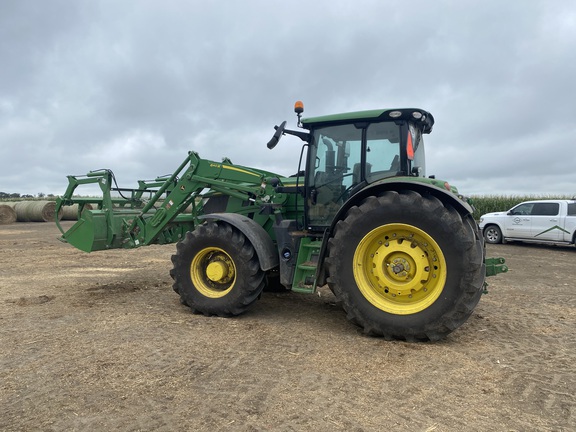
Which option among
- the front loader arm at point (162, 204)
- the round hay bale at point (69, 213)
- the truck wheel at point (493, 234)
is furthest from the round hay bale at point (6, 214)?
the truck wheel at point (493, 234)

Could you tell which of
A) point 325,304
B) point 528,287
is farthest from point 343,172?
point 528,287

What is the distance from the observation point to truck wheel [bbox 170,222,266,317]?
530 centimetres

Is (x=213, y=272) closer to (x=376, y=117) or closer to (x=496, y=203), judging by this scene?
(x=376, y=117)

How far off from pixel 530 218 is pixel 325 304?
38.7 feet

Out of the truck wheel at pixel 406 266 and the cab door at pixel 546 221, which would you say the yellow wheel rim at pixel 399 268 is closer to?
the truck wheel at pixel 406 266

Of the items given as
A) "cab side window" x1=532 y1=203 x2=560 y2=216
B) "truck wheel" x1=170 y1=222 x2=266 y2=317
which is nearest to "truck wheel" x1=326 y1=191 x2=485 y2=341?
"truck wheel" x1=170 y1=222 x2=266 y2=317

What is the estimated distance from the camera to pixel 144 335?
15.1ft

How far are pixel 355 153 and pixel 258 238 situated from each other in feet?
5.30

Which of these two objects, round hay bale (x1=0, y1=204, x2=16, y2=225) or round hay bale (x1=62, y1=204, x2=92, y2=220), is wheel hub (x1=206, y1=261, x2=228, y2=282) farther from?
round hay bale (x1=0, y1=204, x2=16, y2=225)

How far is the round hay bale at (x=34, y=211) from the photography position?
85.6 ft

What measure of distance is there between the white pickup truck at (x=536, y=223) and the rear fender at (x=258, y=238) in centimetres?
1249

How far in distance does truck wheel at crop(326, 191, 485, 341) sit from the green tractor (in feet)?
0.03

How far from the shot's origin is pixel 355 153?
5.13 meters

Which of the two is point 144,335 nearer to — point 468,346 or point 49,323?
point 49,323
